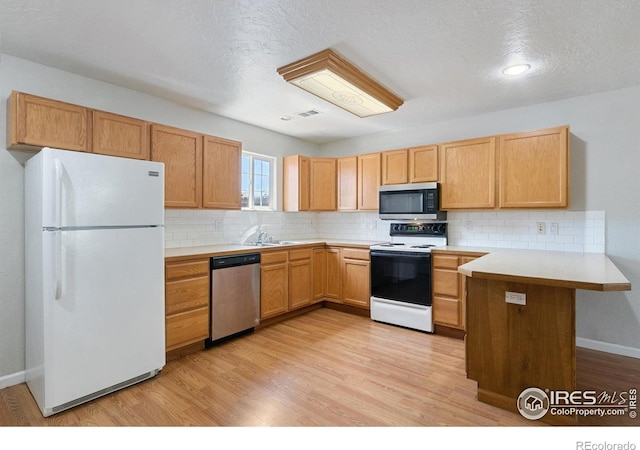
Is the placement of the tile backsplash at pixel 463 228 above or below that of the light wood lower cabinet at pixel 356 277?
above

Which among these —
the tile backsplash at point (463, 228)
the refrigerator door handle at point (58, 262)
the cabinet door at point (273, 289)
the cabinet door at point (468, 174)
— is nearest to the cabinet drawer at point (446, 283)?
the tile backsplash at point (463, 228)

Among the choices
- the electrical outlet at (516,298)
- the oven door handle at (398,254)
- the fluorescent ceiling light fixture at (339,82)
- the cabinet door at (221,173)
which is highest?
the fluorescent ceiling light fixture at (339,82)

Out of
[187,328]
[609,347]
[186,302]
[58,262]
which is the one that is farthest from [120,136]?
[609,347]

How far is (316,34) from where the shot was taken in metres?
Result: 2.05

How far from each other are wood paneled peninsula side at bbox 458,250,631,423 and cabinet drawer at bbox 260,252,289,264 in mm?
2140

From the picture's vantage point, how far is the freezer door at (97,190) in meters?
1.94

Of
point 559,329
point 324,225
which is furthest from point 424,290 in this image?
point 324,225

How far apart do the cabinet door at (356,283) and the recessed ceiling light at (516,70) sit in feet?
7.89

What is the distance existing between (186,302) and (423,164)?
3033mm

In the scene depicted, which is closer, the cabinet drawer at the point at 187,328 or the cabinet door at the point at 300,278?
the cabinet drawer at the point at 187,328

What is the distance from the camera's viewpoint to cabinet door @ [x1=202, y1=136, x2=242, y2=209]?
3275 mm

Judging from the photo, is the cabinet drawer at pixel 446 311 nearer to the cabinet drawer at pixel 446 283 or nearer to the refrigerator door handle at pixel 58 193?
the cabinet drawer at pixel 446 283
